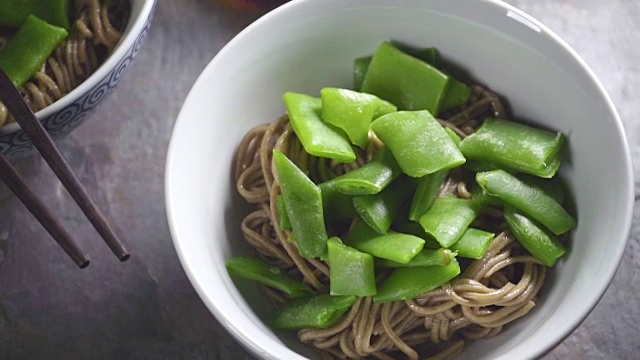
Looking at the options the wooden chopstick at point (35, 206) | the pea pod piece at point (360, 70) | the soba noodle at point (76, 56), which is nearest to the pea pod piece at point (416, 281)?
the pea pod piece at point (360, 70)

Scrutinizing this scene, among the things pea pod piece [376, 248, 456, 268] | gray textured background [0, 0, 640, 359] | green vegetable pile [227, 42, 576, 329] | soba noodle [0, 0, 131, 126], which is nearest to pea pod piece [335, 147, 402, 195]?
green vegetable pile [227, 42, 576, 329]

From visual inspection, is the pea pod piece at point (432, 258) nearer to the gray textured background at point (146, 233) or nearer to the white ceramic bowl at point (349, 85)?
the white ceramic bowl at point (349, 85)

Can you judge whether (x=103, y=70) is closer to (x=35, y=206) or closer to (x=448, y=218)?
(x=35, y=206)

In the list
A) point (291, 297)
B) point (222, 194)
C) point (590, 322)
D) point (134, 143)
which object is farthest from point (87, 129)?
point (590, 322)

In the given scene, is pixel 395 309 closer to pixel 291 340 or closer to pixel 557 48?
pixel 291 340

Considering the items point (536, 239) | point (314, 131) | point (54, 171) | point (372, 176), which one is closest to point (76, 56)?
point (54, 171)

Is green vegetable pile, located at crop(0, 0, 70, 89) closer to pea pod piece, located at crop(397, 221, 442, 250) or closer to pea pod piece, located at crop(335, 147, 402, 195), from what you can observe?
pea pod piece, located at crop(335, 147, 402, 195)
